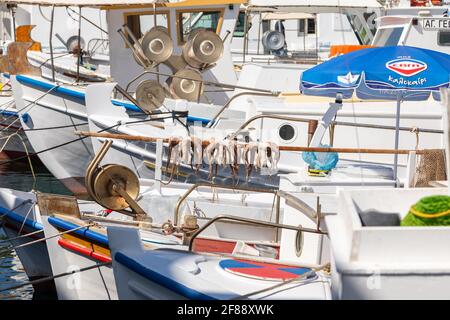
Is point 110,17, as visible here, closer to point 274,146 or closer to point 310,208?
point 274,146

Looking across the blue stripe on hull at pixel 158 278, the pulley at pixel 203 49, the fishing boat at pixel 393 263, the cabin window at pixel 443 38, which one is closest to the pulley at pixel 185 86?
the pulley at pixel 203 49

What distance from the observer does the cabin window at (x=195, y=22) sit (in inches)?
733

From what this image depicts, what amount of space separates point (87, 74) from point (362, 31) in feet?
24.1

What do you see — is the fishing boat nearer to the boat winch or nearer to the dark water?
the boat winch

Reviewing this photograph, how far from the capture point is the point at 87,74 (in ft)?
74.0

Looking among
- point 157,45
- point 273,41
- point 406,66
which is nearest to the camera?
point 406,66

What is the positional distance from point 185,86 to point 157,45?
Result: 99cm

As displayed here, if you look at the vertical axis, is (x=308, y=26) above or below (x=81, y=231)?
above

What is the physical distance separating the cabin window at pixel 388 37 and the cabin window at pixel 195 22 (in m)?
3.78

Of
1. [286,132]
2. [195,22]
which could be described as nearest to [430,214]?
[286,132]

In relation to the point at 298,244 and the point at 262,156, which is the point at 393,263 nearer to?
the point at 298,244

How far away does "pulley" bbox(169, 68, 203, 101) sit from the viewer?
17.4 meters

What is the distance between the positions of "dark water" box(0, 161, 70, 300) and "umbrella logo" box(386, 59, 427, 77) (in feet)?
16.0

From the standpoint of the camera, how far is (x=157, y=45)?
1762 cm
